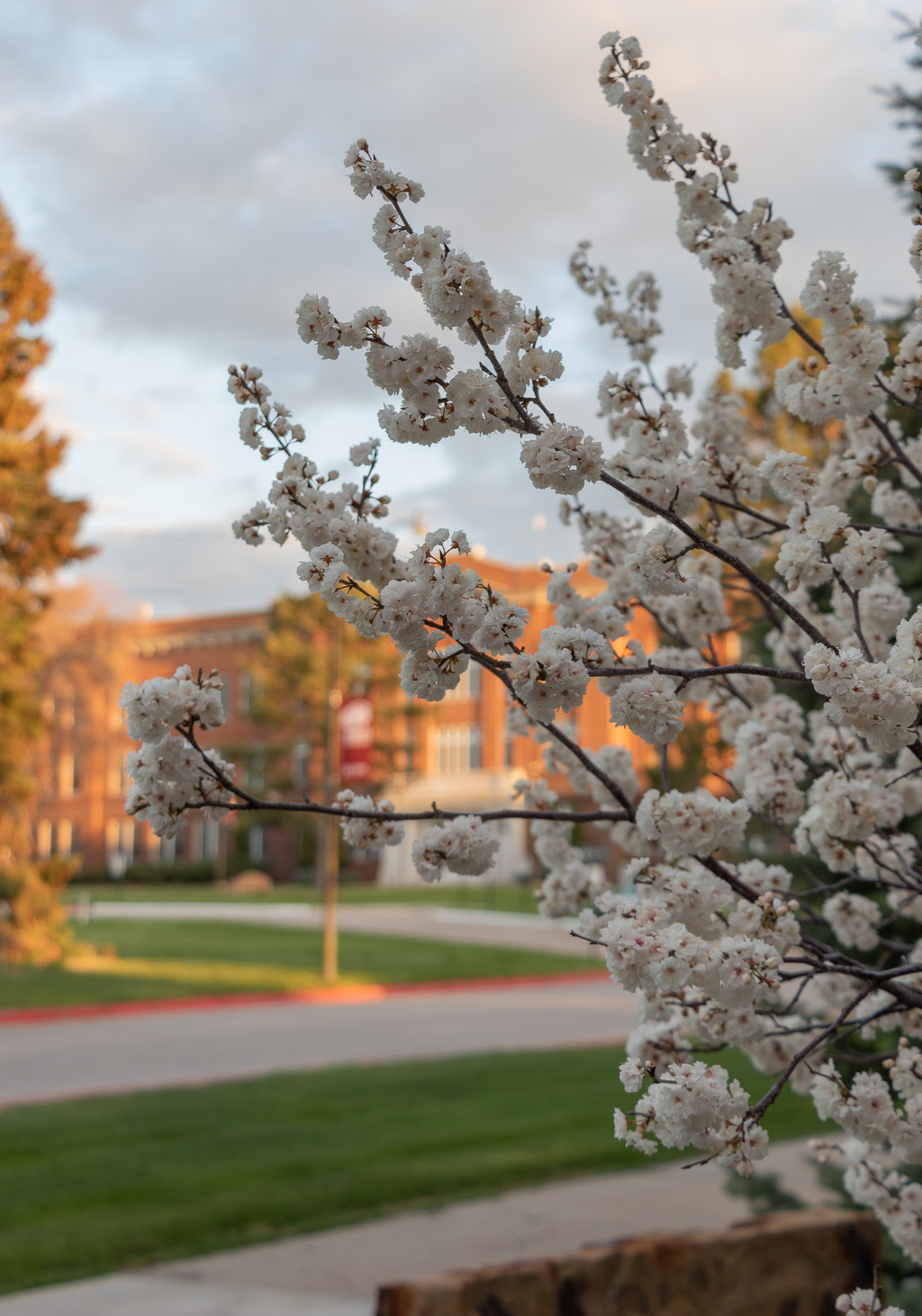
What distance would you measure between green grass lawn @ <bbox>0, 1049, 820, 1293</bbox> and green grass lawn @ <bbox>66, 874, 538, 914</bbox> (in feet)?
90.1

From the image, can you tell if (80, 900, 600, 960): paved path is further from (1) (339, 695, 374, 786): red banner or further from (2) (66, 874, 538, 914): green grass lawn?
(1) (339, 695, 374, 786): red banner

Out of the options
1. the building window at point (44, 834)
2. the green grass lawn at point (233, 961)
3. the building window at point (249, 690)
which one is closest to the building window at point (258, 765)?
the building window at point (249, 690)

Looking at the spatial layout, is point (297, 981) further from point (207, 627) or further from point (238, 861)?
point (207, 627)

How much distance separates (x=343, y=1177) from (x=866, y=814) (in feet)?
18.8

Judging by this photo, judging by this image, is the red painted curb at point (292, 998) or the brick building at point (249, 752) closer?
the red painted curb at point (292, 998)

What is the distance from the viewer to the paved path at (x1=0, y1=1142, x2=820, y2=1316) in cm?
538

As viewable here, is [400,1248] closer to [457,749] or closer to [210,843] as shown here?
[457,749]

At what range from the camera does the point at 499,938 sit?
31484 mm

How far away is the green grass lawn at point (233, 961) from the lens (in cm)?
2025

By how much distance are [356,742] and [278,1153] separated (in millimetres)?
15601

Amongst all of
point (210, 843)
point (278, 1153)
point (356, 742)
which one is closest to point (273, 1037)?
point (278, 1153)

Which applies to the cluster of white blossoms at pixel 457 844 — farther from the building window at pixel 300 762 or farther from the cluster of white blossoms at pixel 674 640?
the building window at pixel 300 762

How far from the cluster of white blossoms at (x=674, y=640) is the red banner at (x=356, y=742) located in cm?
2003

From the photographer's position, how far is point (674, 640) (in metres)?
3.83
